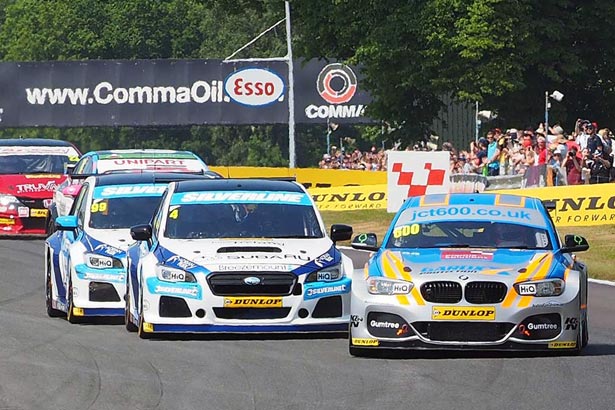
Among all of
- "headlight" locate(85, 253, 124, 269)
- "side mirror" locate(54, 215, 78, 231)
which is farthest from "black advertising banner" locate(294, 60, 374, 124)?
"headlight" locate(85, 253, 124, 269)

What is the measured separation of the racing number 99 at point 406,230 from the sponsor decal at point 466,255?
0.62 m

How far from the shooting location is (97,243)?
54.5ft

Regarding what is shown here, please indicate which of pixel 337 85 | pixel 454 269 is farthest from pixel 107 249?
pixel 337 85

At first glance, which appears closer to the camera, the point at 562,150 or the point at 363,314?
the point at 363,314

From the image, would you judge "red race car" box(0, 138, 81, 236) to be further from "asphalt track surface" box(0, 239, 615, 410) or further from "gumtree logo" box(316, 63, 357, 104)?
"gumtree logo" box(316, 63, 357, 104)

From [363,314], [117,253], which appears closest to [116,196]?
[117,253]

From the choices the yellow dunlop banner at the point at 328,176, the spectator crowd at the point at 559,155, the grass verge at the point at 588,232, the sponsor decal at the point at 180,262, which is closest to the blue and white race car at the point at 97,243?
the sponsor decal at the point at 180,262

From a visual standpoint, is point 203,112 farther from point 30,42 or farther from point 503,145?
point 30,42

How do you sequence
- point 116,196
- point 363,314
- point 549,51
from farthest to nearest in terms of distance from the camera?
1. point 549,51
2. point 116,196
3. point 363,314

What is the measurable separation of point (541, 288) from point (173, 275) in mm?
3113

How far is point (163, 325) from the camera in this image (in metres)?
14.6

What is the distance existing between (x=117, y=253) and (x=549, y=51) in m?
29.5

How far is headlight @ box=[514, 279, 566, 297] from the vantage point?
525 inches

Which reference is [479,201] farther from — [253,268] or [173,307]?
[173,307]
